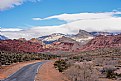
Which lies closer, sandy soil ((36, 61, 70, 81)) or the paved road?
the paved road

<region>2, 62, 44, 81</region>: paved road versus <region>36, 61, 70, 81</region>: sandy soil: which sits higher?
<region>2, 62, 44, 81</region>: paved road

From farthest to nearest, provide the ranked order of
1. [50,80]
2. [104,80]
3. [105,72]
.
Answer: [105,72] → [104,80] → [50,80]

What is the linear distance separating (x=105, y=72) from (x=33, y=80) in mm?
16178

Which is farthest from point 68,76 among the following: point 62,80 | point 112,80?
point 112,80

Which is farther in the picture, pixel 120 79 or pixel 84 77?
pixel 120 79

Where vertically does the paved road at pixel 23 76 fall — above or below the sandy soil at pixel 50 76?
above

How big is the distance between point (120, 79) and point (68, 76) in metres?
7.81

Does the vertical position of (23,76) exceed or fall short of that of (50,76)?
it exceeds it

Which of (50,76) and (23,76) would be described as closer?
(23,76)

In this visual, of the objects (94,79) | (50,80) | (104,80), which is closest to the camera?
(94,79)

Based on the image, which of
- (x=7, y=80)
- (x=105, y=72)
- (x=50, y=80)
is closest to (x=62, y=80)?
(x=50, y=80)

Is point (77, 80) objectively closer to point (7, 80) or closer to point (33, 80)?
point (33, 80)

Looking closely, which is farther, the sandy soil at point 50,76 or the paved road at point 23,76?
the sandy soil at point 50,76

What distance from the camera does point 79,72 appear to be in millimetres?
38844
